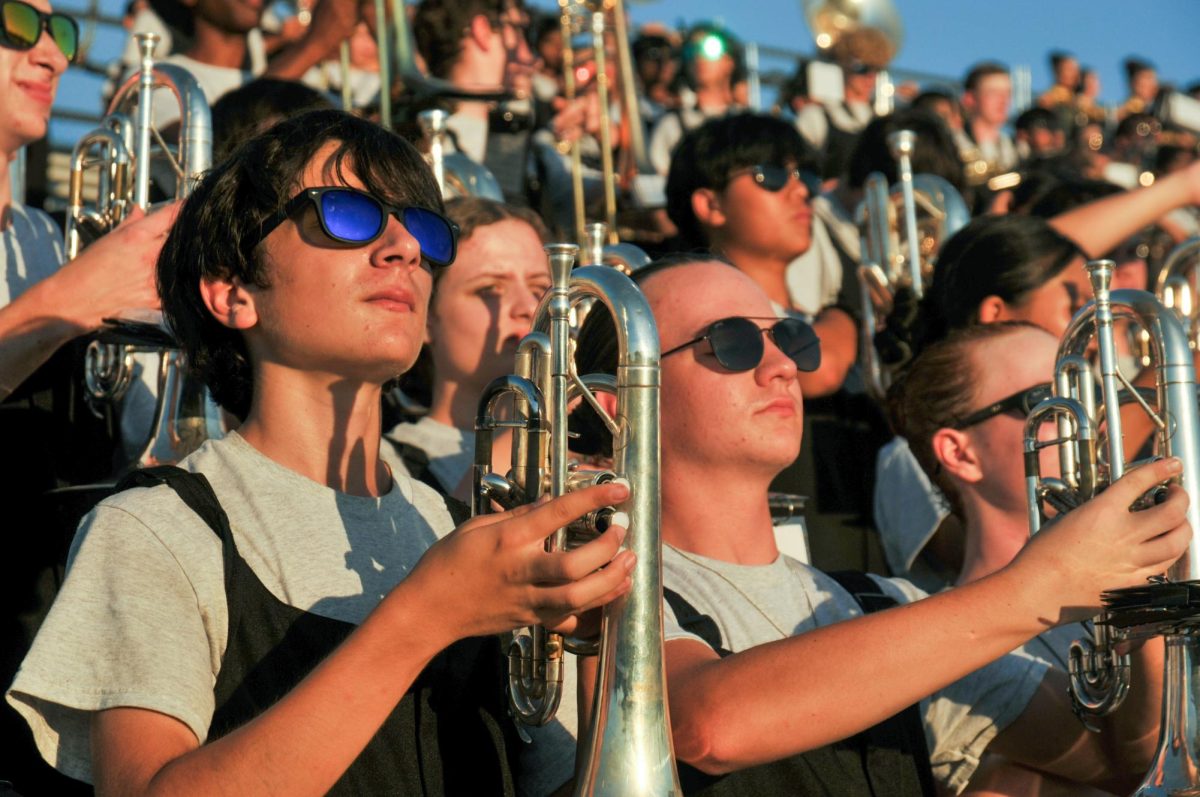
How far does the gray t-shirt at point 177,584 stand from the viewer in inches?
94.7

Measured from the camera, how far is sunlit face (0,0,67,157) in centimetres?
446

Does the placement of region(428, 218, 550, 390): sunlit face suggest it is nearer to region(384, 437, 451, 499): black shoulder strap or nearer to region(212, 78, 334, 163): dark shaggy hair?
region(384, 437, 451, 499): black shoulder strap

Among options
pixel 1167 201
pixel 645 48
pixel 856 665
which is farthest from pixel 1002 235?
pixel 645 48

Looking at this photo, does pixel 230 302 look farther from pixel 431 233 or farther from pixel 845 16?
pixel 845 16

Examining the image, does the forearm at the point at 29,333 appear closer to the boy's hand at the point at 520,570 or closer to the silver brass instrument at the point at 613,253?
the silver brass instrument at the point at 613,253

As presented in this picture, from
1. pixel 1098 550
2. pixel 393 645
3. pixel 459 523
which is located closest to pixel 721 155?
pixel 459 523

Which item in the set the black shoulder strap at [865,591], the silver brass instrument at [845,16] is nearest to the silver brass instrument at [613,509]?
the black shoulder strap at [865,591]

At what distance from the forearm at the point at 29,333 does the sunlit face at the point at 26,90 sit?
936mm

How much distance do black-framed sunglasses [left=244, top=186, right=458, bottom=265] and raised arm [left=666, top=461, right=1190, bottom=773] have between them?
36.9 inches

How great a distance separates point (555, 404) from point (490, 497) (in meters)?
0.17

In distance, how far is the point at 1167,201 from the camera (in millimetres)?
5965

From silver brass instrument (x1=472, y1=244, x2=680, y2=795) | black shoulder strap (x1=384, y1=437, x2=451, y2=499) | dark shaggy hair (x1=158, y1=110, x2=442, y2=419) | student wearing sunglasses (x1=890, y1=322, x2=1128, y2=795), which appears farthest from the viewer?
black shoulder strap (x1=384, y1=437, x2=451, y2=499)

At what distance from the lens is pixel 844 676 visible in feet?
8.93

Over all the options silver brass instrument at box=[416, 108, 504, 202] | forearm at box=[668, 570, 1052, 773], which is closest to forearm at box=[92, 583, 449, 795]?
forearm at box=[668, 570, 1052, 773]
